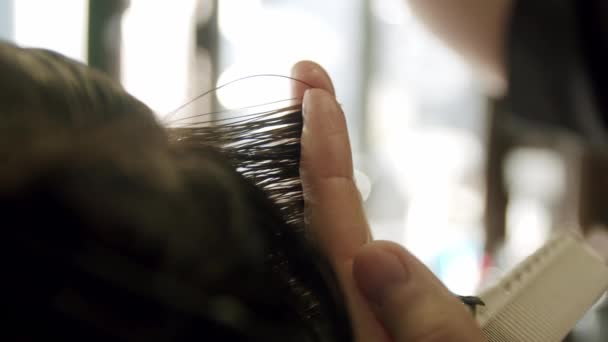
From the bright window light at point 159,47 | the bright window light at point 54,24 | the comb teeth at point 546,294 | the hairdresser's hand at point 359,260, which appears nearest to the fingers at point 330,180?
the hairdresser's hand at point 359,260

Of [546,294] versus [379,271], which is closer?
[379,271]

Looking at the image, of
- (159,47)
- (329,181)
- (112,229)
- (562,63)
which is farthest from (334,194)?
(159,47)

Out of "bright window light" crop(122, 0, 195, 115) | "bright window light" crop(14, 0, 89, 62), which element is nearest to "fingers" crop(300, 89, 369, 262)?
"bright window light" crop(14, 0, 89, 62)

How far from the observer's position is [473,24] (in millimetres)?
613

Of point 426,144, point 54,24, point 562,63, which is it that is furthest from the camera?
point 426,144

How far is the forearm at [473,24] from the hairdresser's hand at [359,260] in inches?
11.2

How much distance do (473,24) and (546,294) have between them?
1.01 feet

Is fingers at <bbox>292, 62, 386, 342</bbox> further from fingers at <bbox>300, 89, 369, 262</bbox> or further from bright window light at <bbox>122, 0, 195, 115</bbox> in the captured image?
bright window light at <bbox>122, 0, 195, 115</bbox>

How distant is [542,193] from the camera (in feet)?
5.85

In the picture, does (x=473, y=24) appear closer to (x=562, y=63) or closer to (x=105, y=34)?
(x=562, y=63)

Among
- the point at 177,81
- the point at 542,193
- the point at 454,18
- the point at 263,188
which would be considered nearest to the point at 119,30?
the point at 177,81

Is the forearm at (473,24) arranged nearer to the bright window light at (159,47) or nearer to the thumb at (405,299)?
the thumb at (405,299)

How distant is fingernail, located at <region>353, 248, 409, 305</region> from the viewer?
0.30m

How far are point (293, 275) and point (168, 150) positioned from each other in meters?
0.08
